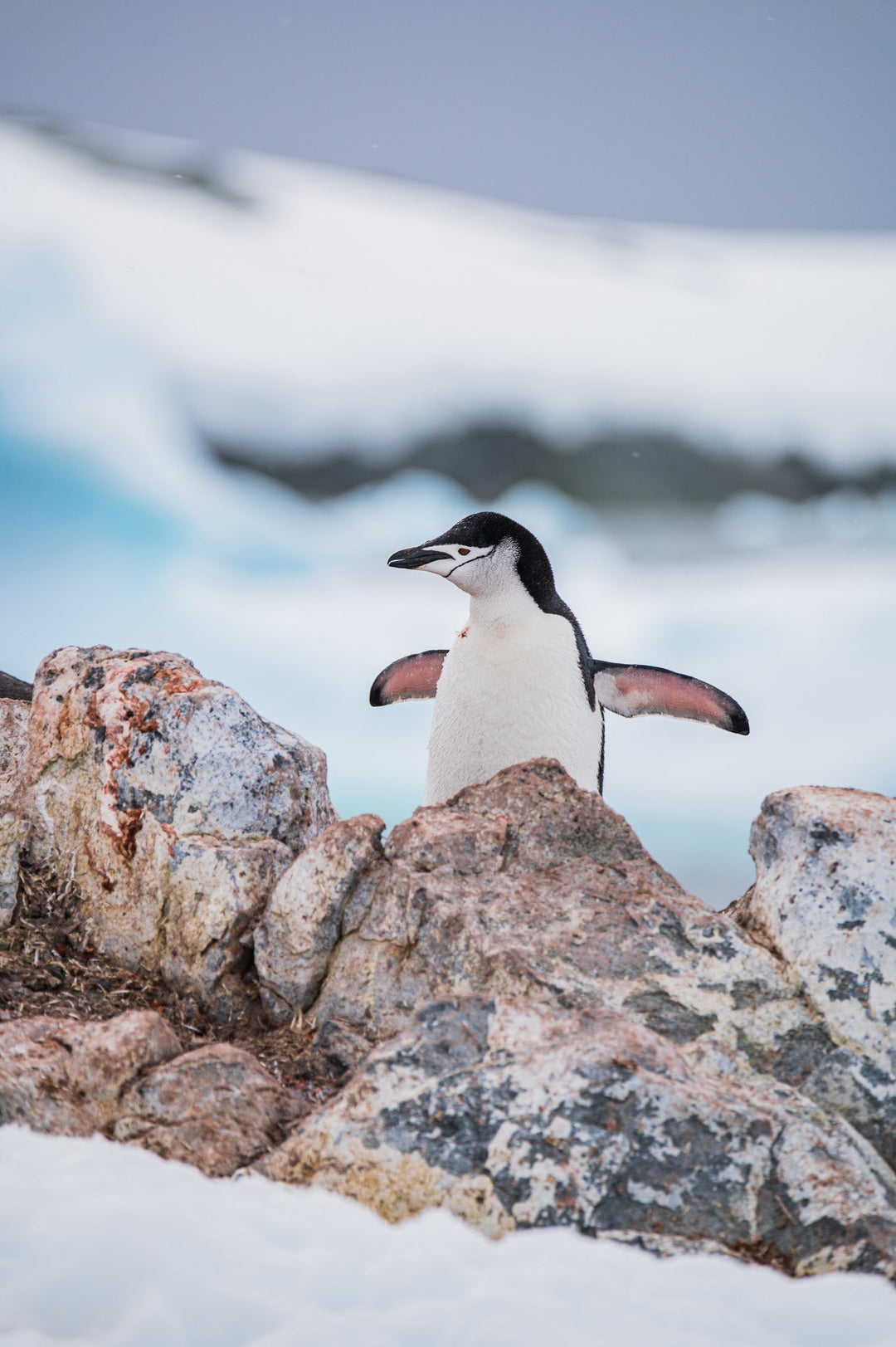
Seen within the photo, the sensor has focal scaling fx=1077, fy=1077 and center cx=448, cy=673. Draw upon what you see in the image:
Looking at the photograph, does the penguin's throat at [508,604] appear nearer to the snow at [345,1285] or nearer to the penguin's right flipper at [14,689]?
the penguin's right flipper at [14,689]

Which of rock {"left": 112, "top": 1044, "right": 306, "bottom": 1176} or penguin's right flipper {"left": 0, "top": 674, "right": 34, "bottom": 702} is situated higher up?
penguin's right flipper {"left": 0, "top": 674, "right": 34, "bottom": 702}

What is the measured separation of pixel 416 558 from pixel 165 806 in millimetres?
1621

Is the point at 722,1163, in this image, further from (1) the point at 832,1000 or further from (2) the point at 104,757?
(2) the point at 104,757

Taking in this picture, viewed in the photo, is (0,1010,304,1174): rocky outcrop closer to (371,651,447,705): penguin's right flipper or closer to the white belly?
the white belly

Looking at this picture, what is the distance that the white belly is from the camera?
4.08 meters

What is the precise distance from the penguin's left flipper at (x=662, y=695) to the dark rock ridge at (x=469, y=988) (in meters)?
2.11

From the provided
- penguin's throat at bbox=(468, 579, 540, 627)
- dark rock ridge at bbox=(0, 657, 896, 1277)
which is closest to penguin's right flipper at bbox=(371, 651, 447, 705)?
penguin's throat at bbox=(468, 579, 540, 627)

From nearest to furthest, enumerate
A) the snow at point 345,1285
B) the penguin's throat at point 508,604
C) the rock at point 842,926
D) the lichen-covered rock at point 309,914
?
the snow at point 345,1285, the rock at point 842,926, the lichen-covered rock at point 309,914, the penguin's throat at point 508,604

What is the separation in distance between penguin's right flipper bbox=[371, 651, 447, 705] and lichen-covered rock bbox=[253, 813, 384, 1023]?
275 centimetres

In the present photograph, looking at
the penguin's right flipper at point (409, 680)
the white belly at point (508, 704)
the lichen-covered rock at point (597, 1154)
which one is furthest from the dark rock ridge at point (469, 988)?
the penguin's right flipper at point (409, 680)

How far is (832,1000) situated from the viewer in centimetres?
213

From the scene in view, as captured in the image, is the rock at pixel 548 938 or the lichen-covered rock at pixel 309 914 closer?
the rock at pixel 548 938

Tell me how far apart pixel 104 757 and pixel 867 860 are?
1.88 metres

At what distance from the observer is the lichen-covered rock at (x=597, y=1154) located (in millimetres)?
1683
